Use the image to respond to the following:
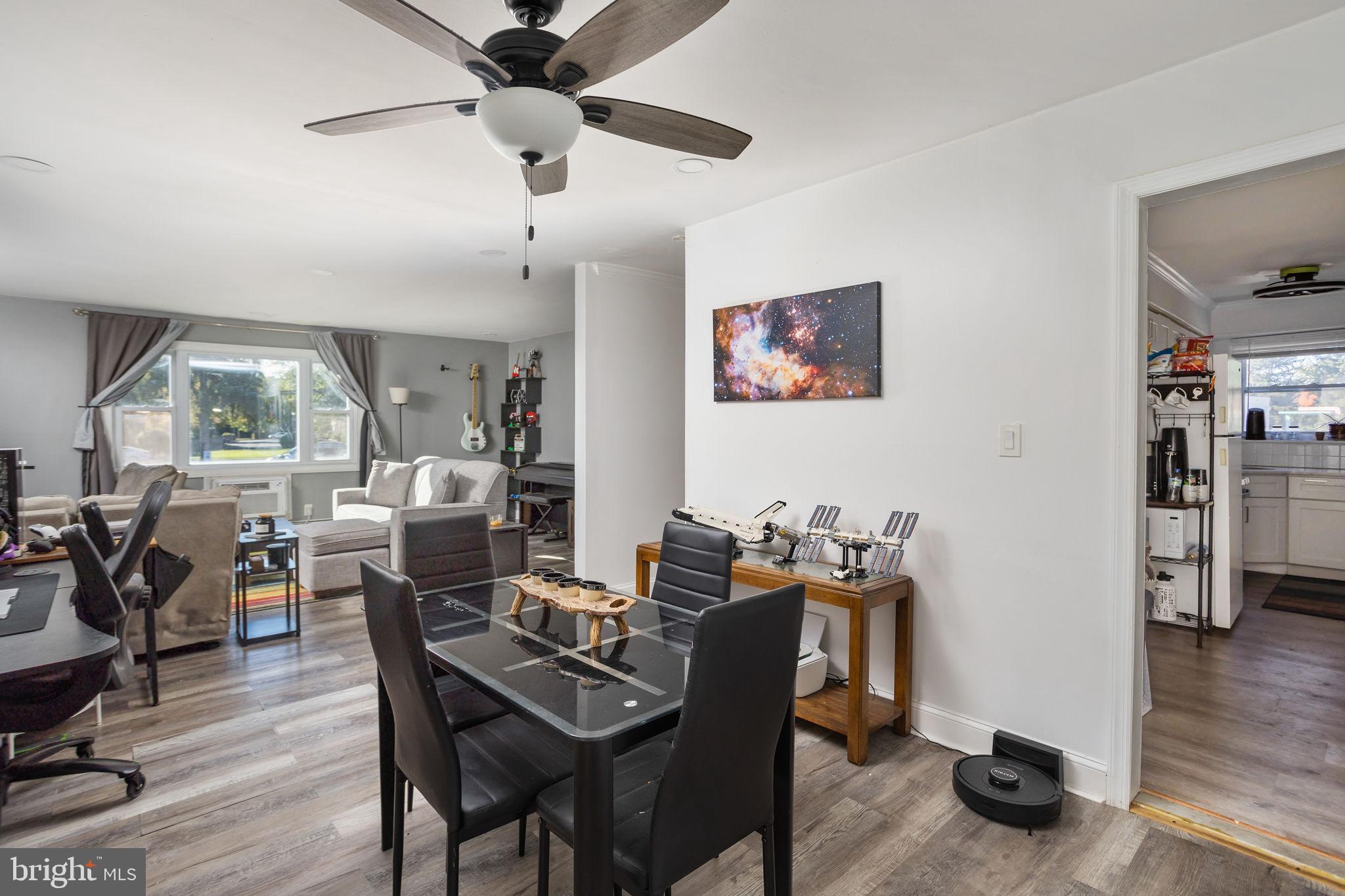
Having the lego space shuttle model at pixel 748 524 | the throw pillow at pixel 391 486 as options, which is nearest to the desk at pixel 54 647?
the lego space shuttle model at pixel 748 524

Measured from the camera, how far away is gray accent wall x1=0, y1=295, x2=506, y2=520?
611 cm

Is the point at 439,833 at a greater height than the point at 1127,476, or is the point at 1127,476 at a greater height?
the point at 1127,476

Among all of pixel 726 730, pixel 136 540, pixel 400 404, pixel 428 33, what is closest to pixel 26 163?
pixel 136 540

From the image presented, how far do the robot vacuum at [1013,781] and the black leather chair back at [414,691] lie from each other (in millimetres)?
1735

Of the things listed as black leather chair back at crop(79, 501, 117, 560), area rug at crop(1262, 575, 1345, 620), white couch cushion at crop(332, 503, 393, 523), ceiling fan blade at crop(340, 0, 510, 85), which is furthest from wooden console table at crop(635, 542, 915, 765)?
white couch cushion at crop(332, 503, 393, 523)

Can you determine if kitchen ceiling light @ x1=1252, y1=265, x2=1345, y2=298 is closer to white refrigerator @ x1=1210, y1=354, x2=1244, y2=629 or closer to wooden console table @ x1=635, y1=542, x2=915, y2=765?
white refrigerator @ x1=1210, y1=354, x2=1244, y2=629

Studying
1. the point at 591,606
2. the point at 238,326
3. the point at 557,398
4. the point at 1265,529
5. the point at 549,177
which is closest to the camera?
the point at 591,606

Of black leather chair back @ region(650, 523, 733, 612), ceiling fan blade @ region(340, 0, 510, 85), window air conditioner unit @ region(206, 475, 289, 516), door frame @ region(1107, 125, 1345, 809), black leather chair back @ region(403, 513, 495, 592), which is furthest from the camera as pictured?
window air conditioner unit @ region(206, 475, 289, 516)

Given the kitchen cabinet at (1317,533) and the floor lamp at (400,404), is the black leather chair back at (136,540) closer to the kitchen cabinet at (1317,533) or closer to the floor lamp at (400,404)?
the floor lamp at (400,404)

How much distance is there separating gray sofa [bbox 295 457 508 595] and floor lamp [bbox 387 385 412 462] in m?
1.44

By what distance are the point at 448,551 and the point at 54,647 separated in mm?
1177

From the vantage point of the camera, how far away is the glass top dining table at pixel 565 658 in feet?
4.78

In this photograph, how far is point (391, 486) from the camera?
6500 mm

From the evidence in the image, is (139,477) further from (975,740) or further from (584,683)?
(975,740)
